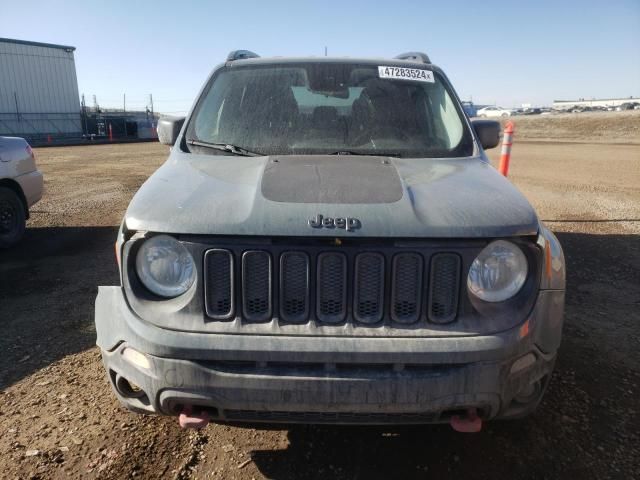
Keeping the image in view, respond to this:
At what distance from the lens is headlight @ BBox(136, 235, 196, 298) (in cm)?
214

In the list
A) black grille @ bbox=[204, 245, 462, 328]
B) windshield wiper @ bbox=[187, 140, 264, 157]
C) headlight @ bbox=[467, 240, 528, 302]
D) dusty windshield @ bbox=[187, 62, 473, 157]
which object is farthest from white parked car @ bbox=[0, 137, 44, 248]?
headlight @ bbox=[467, 240, 528, 302]

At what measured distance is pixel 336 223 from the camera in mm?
2051

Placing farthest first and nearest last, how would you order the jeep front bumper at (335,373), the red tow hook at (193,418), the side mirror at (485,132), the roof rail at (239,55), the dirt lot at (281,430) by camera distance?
the roof rail at (239,55) < the side mirror at (485,132) < the dirt lot at (281,430) < the red tow hook at (193,418) < the jeep front bumper at (335,373)

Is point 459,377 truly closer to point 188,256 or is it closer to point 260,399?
→ point 260,399

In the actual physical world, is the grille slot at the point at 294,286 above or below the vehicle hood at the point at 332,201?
below

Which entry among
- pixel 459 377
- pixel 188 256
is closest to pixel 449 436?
pixel 459 377

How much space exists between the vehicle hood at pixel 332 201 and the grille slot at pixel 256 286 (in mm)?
110

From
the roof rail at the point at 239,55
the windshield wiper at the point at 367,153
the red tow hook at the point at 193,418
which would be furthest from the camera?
the roof rail at the point at 239,55

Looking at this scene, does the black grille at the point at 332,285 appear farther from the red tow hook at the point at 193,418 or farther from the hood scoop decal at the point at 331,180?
the red tow hook at the point at 193,418

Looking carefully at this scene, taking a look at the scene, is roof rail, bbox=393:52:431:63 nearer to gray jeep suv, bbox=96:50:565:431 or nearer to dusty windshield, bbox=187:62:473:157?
dusty windshield, bbox=187:62:473:157

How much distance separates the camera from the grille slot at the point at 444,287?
81.5 inches

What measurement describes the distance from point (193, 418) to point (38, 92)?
33677 millimetres

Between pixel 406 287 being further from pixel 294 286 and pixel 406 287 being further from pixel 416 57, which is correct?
pixel 416 57

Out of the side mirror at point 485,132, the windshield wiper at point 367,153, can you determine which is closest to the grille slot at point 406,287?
the windshield wiper at point 367,153
